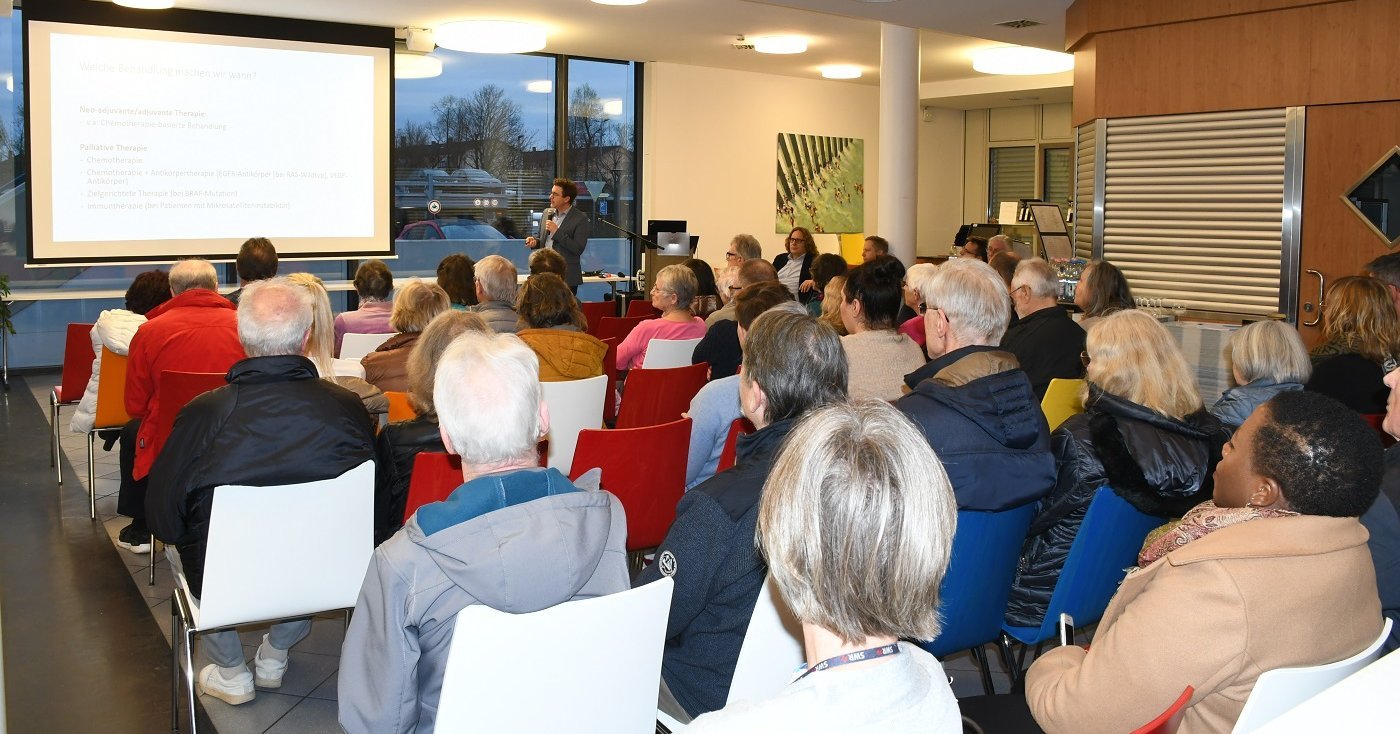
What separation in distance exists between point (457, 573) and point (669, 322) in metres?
4.11

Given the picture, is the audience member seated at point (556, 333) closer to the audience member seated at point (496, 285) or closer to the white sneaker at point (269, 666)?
the audience member seated at point (496, 285)

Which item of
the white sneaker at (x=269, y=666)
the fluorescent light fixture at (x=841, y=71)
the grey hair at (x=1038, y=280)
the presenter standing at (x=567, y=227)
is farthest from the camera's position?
the fluorescent light fixture at (x=841, y=71)

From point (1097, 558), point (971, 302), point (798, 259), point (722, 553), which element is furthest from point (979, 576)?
point (798, 259)

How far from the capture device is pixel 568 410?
4480 millimetres

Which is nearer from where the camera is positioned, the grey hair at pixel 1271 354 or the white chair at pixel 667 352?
the grey hair at pixel 1271 354

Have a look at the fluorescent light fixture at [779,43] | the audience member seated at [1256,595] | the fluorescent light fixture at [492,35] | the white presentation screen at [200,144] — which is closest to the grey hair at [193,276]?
the audience member seated at [1256,595]

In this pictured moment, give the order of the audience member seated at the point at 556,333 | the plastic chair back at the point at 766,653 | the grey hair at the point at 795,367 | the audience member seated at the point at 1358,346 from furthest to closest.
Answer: the audience member seated at the point at 556,333 < the audience member seated at the point at 1358,346 < the grey hair at the point at 795,367 < the plastic chair back at the point at 766,653

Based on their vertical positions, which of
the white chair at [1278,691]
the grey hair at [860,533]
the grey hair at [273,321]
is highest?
the grey hair at [273,321]

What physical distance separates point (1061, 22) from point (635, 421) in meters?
5.82

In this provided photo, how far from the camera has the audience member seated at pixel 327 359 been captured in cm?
367

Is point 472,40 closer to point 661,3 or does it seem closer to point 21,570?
point 661,3

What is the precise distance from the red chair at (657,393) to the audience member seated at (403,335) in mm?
877

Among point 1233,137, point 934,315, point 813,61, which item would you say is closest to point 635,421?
point 934,315

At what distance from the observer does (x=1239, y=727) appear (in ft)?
5.10
